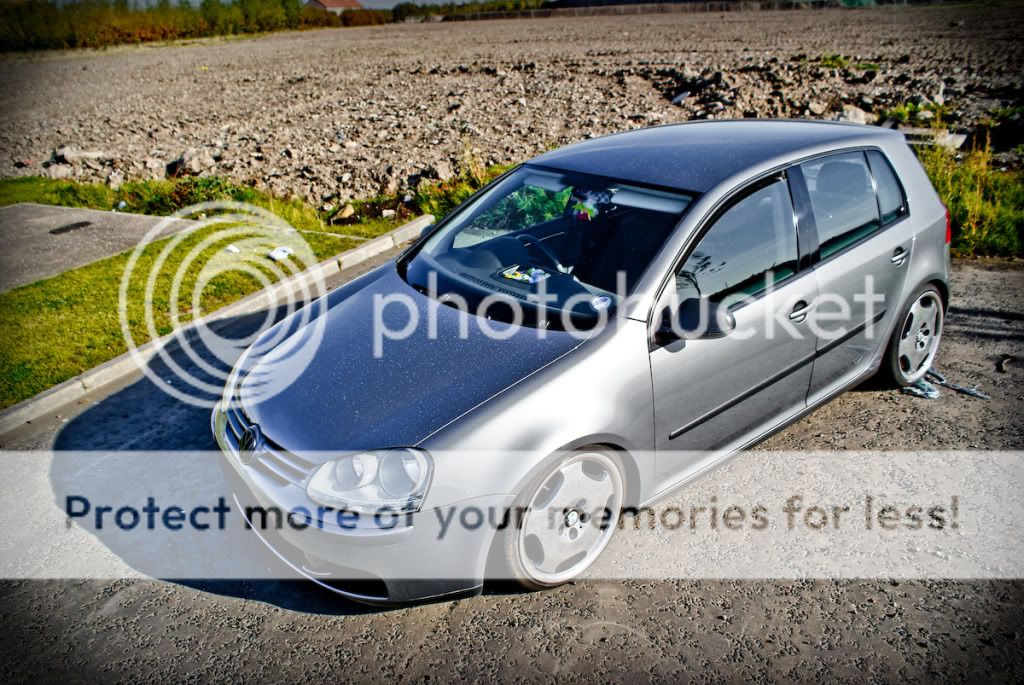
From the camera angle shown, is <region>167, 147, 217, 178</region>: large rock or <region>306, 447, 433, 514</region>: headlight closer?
<region>306, 447, 433, 514</region>: headlight

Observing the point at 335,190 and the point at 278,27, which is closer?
the point at 335,190

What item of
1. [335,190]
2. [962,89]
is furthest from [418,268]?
[962,89]

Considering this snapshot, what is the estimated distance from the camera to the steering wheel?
13.0 ft

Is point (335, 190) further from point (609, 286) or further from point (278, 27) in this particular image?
point (278, 27)

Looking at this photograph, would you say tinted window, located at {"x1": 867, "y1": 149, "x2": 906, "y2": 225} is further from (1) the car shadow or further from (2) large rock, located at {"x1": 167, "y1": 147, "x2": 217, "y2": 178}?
(2) large rock, located at {"x1": 167, "y1": 147, "x2": 217, "y2": 178}

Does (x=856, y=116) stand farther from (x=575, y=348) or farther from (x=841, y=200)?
(x=575, y=348)

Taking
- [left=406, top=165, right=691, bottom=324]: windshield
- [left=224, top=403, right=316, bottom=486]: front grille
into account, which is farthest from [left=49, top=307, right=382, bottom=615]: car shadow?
[left=406, top=165, right=691, bottom=324]: windshield

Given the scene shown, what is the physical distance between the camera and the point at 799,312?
3.81 m

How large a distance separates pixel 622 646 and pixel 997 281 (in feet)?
18.3

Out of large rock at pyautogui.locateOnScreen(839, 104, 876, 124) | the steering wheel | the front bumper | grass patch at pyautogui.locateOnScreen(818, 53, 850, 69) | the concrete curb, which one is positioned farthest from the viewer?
grass patch at pyautogui.locateOnScreen(818, 53, 850, 69)

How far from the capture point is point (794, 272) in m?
3.82

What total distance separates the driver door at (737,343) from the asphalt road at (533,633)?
0.72 meters

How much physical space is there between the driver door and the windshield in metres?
0.30

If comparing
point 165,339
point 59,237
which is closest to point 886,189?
point 165,339
